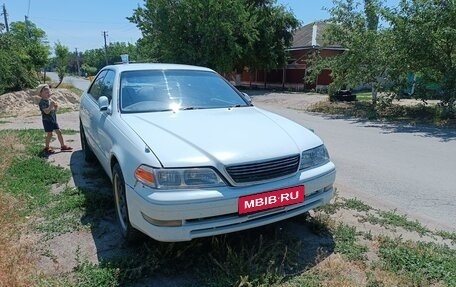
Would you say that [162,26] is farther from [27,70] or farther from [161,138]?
[161,138]

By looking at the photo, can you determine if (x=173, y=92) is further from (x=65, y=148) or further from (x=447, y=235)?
(x=65, y=148)

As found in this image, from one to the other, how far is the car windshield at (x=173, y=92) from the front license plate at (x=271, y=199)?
1.54 metres

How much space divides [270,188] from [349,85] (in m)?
14.3

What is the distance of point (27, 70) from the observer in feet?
64.0

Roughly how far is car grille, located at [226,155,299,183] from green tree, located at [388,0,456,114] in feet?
34.2

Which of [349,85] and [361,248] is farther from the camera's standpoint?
[349,85]

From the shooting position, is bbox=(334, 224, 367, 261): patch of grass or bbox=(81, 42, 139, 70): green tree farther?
bbox=(81, 42, 139, 70): green tree

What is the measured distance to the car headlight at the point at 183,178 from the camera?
2.56 m

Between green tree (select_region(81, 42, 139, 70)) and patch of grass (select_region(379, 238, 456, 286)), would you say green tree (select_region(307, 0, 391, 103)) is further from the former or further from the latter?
green tree (select_region(81, 42, 139, 70))

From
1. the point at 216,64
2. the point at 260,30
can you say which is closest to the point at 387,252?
the point at 216,64

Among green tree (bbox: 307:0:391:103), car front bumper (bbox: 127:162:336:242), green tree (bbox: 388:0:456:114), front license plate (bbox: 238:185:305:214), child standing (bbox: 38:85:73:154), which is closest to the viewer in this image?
car front bumper (bbox: 127:162:336:242)

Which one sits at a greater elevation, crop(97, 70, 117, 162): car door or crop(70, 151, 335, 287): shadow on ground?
crop(97, 70, 117, 162): car door

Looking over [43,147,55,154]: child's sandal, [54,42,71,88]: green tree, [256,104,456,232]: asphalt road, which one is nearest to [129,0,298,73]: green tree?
[54,42,71,88]: green tree

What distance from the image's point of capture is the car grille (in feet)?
8.63
